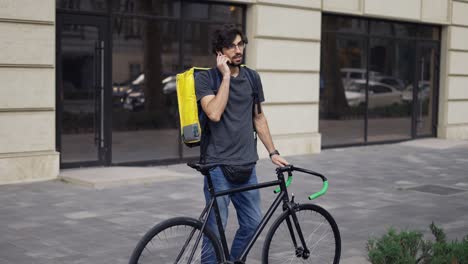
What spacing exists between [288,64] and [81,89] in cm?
417

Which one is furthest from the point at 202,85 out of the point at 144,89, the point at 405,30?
the point at 405,30

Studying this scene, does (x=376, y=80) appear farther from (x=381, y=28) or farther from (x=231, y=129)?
(x=231, y=129)

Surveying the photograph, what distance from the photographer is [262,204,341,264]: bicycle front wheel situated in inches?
197

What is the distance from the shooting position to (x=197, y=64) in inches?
506

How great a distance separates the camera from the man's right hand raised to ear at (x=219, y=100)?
4965mm

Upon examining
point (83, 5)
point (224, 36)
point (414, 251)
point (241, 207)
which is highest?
point (83, 5)

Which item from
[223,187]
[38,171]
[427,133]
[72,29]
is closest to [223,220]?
[223,187]

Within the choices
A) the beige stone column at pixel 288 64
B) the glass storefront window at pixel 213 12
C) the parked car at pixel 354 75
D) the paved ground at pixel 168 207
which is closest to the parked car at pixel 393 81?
the parked car at pixel 354 75

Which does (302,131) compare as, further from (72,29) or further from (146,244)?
(146,244)

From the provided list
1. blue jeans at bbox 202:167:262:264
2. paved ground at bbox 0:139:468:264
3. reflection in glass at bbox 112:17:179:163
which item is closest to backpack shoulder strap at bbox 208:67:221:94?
blue jeans at bbox 202:167:262:264

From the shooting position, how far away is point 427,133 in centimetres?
1808

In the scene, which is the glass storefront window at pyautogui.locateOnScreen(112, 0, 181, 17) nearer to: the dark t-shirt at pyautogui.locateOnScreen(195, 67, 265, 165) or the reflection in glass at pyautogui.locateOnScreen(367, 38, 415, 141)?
the reflection in glass at pyautogui.locateOnScreen(367, 38, 415, 141)

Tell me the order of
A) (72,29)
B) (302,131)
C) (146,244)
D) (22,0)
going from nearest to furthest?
(146,244) → (22,0) → (72,29) → (302,131)

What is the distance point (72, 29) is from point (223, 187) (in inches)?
264
